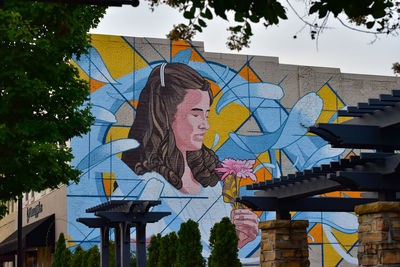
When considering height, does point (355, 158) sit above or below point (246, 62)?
below

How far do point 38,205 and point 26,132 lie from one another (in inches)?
964

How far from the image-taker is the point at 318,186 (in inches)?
444

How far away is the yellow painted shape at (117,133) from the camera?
33.7 m

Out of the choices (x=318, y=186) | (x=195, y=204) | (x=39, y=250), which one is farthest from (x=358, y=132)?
(x=39, y=250)

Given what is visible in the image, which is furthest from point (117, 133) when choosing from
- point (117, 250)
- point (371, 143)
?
point (371, 143)

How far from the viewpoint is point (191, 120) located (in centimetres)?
3522

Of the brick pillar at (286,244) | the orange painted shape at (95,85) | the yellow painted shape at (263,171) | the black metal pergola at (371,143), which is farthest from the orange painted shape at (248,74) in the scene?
the black metal pergola at (371,143)

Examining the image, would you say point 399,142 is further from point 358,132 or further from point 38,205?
point 38,205

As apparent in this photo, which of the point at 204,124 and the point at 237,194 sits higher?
the point at 204,124

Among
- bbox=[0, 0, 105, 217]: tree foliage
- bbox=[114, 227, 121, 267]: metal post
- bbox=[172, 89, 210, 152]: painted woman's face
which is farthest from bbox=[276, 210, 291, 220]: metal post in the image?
bbox=[172, 89, 210, 152]: painted woman's face

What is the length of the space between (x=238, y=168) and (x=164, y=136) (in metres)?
4.33

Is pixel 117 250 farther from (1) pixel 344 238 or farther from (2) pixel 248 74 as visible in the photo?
(1) pixel 344 238

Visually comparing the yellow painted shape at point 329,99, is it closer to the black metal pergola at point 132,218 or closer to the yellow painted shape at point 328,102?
the yellow painted shape at point 328,102

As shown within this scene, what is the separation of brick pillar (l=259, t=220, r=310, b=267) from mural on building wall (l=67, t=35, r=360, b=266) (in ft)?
69.7
